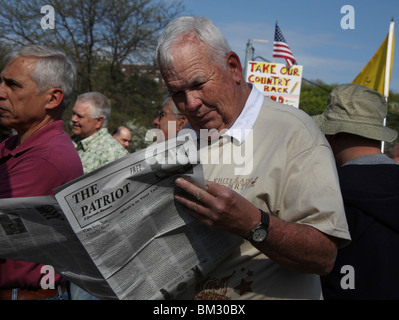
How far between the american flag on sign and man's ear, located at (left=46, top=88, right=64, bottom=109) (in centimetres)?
927

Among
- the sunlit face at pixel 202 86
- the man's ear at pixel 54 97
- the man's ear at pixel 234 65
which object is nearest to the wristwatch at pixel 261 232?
the sunlit face at pixel 202 86

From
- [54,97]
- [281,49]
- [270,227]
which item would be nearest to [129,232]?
[270,227]

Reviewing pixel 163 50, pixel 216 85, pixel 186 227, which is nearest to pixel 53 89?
pixel 163 50

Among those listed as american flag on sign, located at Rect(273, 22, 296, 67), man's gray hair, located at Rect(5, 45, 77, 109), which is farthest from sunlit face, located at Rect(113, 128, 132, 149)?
man's gray hair, located at Rect(5, 45, 77, 109)

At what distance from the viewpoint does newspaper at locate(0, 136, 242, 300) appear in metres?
1.35

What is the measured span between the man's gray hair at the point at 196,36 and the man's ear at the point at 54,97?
745 mm

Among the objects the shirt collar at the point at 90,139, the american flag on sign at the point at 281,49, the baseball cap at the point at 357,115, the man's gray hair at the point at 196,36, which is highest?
the american flag on sign at the point at 281,49

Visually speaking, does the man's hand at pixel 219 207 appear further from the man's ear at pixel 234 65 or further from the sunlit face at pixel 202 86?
the man's ear at pixel 234 65

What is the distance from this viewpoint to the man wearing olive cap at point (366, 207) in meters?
2.09

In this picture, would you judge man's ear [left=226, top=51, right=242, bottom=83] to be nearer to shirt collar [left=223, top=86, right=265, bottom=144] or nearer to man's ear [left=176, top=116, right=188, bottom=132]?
shirt collar [left=223, top=86, right=265, bottom=144]

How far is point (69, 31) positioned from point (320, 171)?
16623 mm

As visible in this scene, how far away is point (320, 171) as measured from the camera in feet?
4.79

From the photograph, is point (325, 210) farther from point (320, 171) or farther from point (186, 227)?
point (186, 227)

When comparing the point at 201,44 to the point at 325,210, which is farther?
the point at 201,44
